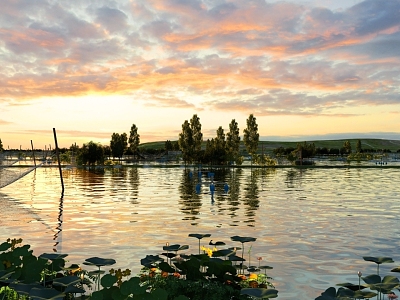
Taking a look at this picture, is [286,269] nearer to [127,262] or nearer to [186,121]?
[127,262]

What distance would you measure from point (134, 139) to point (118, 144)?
8.17 metres

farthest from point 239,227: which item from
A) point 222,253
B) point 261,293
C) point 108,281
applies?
point 108,281

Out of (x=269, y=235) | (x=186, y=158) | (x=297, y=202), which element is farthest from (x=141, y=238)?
(x=186, y=158)

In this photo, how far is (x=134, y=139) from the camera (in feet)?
491

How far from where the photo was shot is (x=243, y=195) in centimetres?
3500

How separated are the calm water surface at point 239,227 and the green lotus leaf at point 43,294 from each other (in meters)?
5.54

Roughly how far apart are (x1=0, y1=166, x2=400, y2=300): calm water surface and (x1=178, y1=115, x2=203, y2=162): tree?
7110 centimetres

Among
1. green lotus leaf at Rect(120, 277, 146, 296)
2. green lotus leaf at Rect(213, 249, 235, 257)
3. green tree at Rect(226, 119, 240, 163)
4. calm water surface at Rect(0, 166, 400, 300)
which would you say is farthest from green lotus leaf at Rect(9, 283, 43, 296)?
green tree at Rect(226, 119, 240, 163)

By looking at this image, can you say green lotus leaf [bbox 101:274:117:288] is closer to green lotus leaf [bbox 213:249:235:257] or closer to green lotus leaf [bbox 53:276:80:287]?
green lotus leaf [bbox 53:276:80:287]

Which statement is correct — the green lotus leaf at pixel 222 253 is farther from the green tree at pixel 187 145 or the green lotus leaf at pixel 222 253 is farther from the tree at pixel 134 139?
the tree at pixel 134 139

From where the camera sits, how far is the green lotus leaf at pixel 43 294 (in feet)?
21.7

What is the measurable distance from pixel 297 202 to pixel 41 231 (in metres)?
17.2

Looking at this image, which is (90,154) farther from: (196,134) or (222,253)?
(222,253)

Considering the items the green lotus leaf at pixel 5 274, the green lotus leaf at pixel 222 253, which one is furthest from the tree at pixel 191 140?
the green lotus leaf at pixel 5 274
